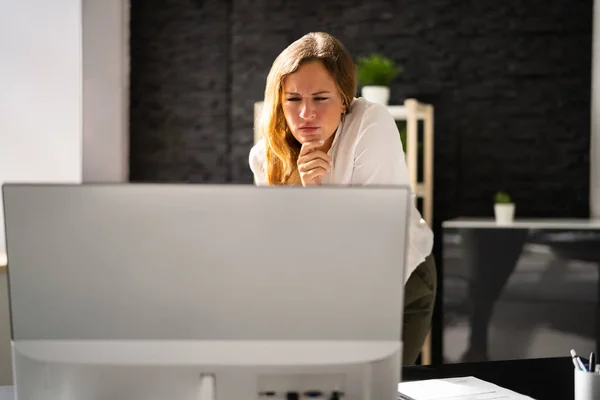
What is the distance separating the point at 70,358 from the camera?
0.91 m

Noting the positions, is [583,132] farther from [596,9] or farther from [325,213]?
Result: [325,213]

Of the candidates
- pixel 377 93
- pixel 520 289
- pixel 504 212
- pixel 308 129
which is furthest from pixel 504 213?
pixel 308 129

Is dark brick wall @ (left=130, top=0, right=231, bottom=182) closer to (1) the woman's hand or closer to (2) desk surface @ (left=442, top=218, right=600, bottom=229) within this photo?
(2) desk surface @ (left=442, top=218, right=600, bottom=229)

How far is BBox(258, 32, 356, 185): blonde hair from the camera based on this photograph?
173cm

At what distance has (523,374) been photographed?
1.58m

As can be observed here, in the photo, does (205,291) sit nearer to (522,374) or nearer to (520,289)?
(522,374)

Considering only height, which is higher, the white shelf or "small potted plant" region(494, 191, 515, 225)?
the white shelf

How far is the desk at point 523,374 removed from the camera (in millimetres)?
1442

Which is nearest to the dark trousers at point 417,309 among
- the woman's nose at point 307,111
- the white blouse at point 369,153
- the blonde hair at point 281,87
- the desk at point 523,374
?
the white blouse at point 369,153

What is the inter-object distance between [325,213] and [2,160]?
262cm

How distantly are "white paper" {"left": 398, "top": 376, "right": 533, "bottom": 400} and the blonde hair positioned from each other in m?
0.64

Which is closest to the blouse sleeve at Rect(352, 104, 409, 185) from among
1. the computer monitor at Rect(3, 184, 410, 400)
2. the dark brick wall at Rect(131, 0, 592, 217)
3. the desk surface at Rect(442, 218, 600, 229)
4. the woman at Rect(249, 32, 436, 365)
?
the woman at Rect(249, 32, 436, 365)

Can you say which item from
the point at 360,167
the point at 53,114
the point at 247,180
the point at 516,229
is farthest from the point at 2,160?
the point at 516,229

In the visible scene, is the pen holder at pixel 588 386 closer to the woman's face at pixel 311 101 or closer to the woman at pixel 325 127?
the woman at pixel 325 127
